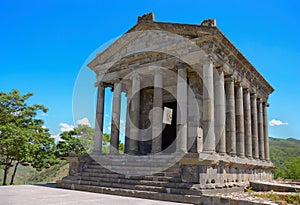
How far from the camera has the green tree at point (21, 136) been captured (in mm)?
19141

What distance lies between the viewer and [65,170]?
4300 cm

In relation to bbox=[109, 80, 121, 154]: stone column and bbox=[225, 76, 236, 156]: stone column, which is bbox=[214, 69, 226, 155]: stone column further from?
bbox=[109, 80, 121, 154]: stone column

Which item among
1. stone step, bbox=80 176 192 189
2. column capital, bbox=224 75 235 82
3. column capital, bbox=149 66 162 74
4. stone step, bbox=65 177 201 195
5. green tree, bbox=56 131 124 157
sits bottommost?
stone step, bbox=65 177 201 195

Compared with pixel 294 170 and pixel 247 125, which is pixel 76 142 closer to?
pixel 247 125

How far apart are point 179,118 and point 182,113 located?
0.42 m

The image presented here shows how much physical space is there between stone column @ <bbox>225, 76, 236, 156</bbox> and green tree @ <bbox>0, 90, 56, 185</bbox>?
13739 millimetres

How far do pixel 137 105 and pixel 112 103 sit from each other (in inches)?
74.3

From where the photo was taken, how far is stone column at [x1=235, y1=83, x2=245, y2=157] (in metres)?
17.5


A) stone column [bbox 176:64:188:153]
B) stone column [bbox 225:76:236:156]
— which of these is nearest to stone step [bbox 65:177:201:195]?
stone column [bbox 176:64:188:153]

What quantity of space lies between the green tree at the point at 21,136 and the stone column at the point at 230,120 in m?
13.7

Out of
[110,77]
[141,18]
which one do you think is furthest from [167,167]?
[141,18]

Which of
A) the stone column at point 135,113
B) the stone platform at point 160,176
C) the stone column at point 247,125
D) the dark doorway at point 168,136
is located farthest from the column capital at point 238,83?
the stone column at point 135,113

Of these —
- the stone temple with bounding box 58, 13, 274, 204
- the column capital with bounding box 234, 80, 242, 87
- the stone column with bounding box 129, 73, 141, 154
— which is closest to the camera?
the stone temple with bounding box 58, 13, 274, 204

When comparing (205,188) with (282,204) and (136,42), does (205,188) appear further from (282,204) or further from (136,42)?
(136,42)
